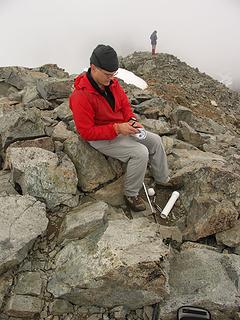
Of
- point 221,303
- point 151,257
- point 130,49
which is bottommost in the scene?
point 130,49

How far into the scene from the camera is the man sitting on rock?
662 centimetres

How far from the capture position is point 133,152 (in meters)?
7.20

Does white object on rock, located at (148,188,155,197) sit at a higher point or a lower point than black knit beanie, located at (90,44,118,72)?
lower

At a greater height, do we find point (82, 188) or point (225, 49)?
point (82, 188)

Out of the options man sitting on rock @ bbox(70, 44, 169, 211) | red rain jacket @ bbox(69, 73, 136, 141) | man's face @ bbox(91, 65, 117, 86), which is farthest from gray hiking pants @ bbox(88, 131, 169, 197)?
man's face @ bbox(91, 65, 117, 86)

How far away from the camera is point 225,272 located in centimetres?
650

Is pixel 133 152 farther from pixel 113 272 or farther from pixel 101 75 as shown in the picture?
pixel 113 272

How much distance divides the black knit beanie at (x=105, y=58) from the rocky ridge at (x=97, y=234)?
6.49 ft

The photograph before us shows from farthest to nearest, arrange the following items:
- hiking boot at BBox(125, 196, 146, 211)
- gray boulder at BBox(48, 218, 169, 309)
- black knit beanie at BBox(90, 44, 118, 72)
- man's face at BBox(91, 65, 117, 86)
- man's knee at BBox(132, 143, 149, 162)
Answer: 1. hiking boot at BBox(125, 196, 146, 211)
2. man's knee at BBox(132, 143, 149, 162)
3. man's face at BBox(91, 65, 117, 86)
4. black knit beanie at BBox(90, 44, 118, 72)
5. gray boulder at BBox(48, 218, 169, 309)

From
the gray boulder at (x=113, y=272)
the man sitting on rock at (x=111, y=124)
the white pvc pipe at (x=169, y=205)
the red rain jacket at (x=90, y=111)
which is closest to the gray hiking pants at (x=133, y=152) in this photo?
the man sitting on rock at (x=111, y=124)

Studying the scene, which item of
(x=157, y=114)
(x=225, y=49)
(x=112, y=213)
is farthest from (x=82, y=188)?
(x=225, y=49)

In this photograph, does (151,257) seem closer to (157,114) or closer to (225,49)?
(157,114)

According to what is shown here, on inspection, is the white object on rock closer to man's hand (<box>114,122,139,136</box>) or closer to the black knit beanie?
man's hand (<box>114,122,139,136</box>)

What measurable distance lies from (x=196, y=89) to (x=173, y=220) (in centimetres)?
2485
